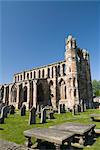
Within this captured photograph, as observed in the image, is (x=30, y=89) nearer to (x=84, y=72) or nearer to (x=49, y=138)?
(x=84, y=72)

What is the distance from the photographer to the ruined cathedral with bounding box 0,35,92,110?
114ft

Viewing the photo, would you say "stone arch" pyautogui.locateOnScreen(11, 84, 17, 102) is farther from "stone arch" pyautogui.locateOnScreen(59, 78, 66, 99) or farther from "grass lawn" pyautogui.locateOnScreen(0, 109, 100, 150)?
"grass lawn" pyautogui.locateOnScreen(0, 109, 100, 150)

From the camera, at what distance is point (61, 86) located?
3878 centimetres

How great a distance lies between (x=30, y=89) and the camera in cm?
3678

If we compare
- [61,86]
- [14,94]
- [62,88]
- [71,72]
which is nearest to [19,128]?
[71,72]

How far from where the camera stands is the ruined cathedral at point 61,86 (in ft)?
114

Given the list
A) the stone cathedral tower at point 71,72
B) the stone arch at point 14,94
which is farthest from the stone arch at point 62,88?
the stone arch at point 14,94

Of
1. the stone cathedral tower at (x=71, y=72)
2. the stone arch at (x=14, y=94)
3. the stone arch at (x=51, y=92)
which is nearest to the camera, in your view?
the stone cathedral tower at (x=71, y=72)

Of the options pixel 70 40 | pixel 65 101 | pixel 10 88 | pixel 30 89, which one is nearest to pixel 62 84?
pixel 65 101

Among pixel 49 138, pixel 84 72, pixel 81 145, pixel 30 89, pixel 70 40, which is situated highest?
pixel 70 40

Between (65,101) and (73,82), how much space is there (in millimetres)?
5281

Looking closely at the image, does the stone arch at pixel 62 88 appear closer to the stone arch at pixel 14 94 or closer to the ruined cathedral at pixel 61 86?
the ruined cathedral at pixel 61 86

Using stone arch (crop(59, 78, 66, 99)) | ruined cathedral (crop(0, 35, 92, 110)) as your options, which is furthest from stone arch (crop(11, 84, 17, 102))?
stone arch (crop(59, 78, 66, 99))

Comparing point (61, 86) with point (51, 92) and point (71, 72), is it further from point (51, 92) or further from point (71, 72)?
point (71, 72)
